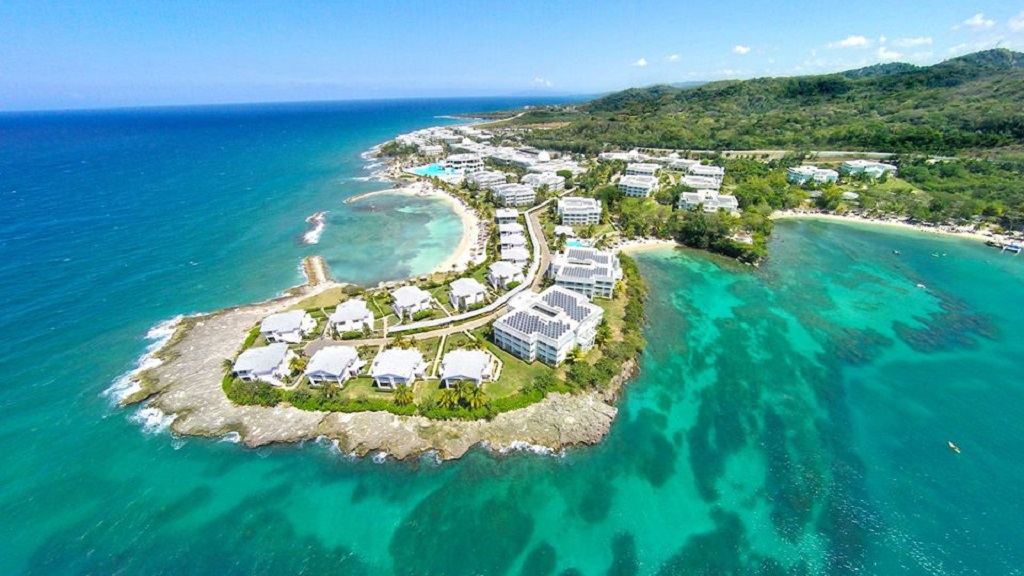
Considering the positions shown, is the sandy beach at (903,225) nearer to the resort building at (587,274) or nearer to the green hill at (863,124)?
the green hill at (863,124)

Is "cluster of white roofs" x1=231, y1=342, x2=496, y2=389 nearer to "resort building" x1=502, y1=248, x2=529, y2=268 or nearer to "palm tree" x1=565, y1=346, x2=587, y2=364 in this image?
"palm tree" x1=565, y1=346, x2=587, y2=364

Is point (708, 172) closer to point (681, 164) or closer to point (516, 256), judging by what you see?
point (681, 164)

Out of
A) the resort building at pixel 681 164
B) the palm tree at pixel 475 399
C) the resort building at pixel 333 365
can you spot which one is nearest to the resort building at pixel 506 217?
the resort building at pixel 333 365

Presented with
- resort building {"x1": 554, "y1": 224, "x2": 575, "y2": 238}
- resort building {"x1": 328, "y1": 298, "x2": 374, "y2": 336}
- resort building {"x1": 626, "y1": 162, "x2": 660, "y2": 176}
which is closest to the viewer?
resort building {"x1": 328, "y1": 298, "x2": 374, "y2": 336}

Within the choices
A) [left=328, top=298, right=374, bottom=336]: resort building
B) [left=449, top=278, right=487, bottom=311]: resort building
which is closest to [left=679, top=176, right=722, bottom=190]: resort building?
[left=449, top=278, right=487, bottom=311]: resort building

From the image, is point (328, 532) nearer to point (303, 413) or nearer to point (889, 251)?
point (303, 413)

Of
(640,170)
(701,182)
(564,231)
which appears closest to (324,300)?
(564,231)

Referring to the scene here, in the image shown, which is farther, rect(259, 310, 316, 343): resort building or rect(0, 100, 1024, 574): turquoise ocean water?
rect(259, 310, 316, 343): resort building
